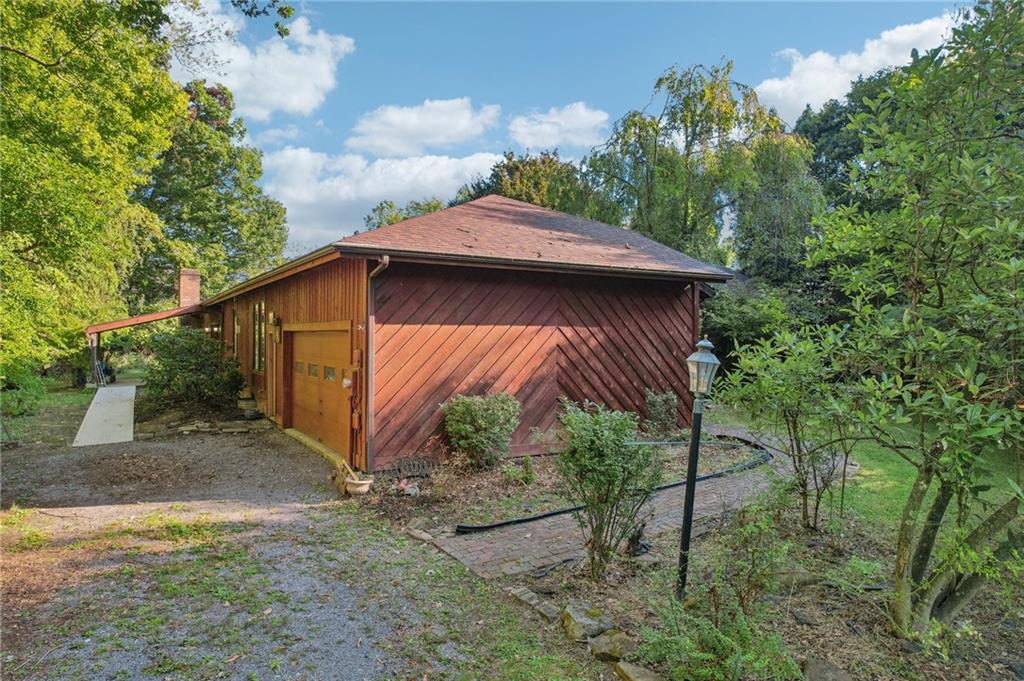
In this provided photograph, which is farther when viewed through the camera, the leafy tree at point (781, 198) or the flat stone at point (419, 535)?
the leafy tree at point (781, 198)

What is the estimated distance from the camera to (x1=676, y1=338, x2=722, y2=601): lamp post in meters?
3.32

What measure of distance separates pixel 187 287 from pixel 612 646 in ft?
67.7

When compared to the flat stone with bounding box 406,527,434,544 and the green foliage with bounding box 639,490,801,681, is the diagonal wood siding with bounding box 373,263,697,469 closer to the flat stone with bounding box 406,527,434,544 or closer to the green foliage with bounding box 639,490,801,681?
the flat stone with bounding box 406,527,434,544

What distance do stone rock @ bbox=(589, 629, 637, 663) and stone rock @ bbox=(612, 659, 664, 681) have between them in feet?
0.22

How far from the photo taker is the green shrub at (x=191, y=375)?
11477mm

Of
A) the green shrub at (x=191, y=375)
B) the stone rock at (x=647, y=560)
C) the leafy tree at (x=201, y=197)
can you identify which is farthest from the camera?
the leafy tree at (x=201, y=197)

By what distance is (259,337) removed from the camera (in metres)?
11.6

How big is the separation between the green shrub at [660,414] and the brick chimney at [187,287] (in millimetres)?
17486

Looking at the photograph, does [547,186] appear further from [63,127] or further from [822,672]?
[822,672]

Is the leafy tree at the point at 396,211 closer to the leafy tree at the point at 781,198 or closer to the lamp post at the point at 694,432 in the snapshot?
the leafy tree at the point at 781,198

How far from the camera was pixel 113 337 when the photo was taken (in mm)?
19469

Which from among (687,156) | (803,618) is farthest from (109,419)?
(687,156)

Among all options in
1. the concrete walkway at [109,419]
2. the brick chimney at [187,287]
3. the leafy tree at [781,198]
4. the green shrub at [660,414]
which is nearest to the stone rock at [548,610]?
the green shrub at [660,414]

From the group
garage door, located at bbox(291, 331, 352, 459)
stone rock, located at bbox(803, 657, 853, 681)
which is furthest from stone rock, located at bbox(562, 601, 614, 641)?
garage door, located at bbox(291, 331, 352, 459)
